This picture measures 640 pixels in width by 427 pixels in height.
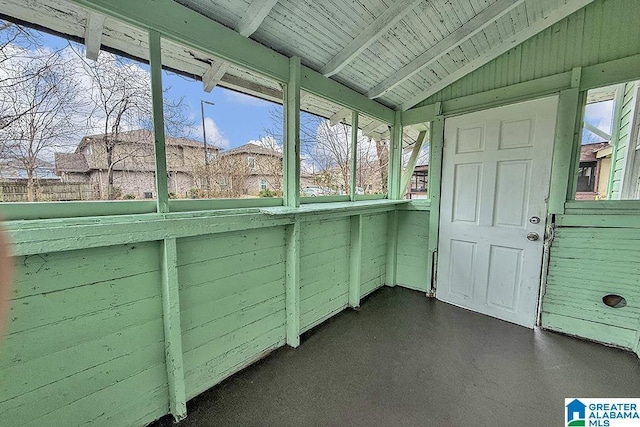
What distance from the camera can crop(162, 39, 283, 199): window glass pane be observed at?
134cm

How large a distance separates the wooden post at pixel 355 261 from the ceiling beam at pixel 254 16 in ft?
5.58

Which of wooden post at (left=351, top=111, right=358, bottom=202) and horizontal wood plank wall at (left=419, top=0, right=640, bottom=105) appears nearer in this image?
horizontal wood plank wall at (left=419, top=0, right=640, bottom=105)

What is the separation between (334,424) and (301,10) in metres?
2.35

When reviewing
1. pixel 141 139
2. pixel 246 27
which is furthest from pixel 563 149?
pixel 141 139

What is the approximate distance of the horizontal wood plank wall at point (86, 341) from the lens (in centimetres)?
96

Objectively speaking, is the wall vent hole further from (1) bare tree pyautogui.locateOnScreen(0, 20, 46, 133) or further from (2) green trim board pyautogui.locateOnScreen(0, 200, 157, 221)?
(1) bare tree pyautogui.locateOnScreen(0, 20, 46, 133)

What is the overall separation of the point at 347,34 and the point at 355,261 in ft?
6.39

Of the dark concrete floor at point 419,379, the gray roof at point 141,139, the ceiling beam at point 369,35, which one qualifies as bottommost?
the dark concrete floor at point 419,379

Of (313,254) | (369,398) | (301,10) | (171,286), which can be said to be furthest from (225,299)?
(301,10)

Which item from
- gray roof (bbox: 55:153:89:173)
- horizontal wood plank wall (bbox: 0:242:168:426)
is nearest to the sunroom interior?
horizontal wood plank wall (bbox: 0:242:168:426)

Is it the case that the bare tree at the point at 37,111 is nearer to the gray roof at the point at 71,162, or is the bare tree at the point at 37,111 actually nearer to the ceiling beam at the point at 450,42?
the gray roof at the point at 71,162

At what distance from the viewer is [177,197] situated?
1.37m

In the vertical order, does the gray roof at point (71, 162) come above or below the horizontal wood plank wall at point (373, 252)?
above

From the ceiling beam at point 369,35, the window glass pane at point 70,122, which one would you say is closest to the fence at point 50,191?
the window glass pane at point 70,122
